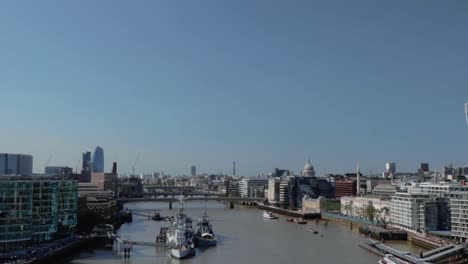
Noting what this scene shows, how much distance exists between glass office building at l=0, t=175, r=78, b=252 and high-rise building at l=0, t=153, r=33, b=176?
2083 inches

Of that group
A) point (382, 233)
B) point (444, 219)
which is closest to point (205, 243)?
point (382, 233)

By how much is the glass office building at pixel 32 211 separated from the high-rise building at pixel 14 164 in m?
52.9

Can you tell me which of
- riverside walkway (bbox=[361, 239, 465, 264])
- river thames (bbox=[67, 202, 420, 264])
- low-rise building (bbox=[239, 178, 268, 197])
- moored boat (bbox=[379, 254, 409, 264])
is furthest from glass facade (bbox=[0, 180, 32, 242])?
low-rise building (bbox=[239, 178, 268, 197])

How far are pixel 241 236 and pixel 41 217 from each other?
44.2 feet

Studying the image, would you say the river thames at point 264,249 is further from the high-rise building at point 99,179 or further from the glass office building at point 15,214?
the high-rise building at point 99,179

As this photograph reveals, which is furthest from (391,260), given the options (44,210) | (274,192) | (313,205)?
(274,192)

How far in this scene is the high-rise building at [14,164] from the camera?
79875 mm

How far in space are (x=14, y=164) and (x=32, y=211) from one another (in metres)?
59.4

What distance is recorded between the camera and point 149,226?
44.1 metres

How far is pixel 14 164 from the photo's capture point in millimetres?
81750

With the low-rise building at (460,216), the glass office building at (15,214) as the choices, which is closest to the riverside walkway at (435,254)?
the low-rise building at (460,216)

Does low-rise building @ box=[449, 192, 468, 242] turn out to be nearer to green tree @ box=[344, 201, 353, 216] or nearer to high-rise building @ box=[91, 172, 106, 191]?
green tree @ box=[344, 201, 353, 216]

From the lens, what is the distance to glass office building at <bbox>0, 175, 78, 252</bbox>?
25516mm

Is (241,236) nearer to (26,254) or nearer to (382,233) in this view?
(382,233)
